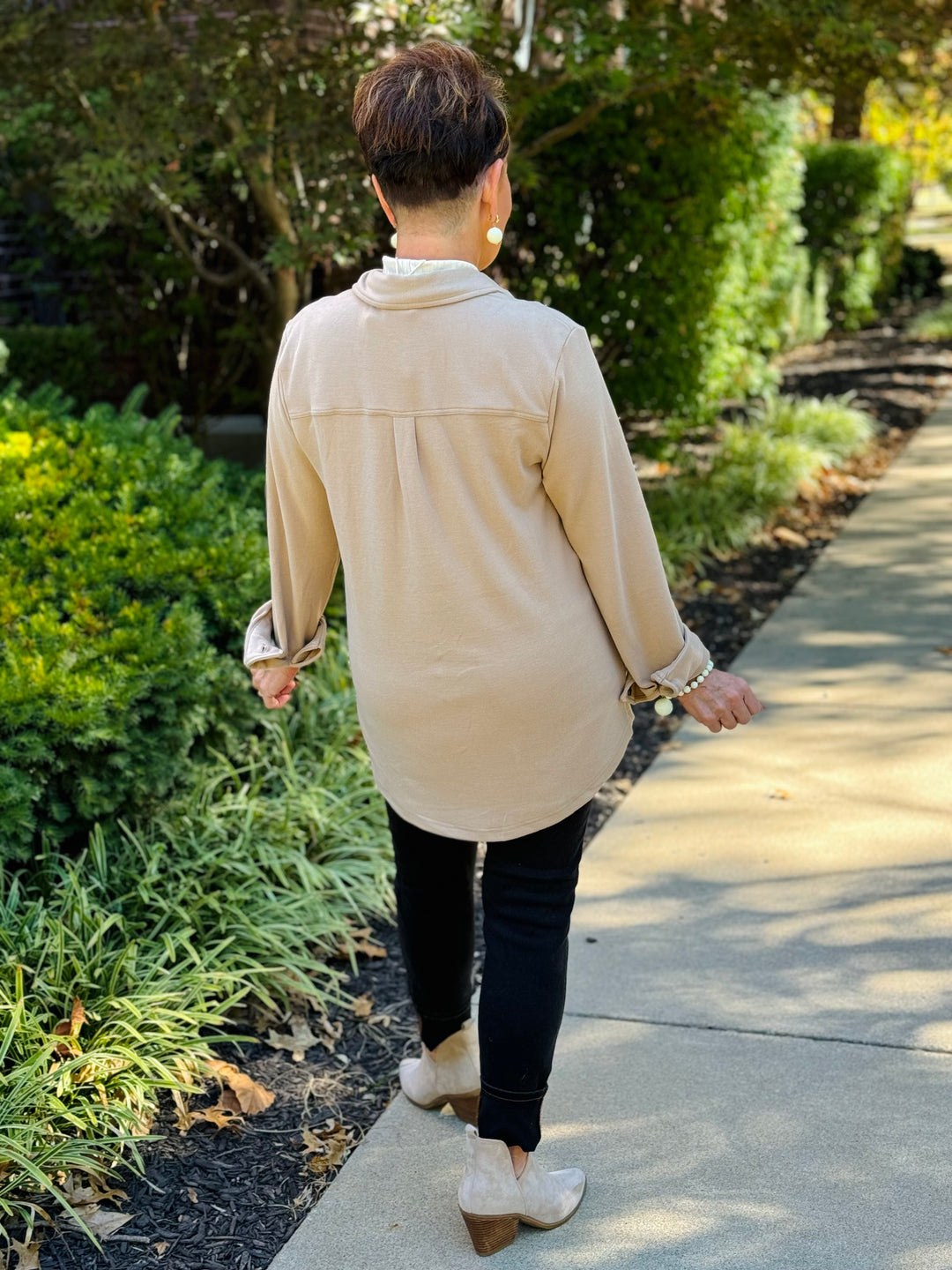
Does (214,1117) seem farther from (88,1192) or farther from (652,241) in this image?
(652,241)

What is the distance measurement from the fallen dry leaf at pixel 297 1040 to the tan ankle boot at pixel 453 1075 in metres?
0.39

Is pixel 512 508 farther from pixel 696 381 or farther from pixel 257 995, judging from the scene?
pixel 696 381

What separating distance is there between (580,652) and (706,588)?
4.21 m

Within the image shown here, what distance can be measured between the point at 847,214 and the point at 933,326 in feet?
5.03

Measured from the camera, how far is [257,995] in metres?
3.23

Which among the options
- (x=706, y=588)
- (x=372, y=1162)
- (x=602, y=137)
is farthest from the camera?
(x=602, y=137)

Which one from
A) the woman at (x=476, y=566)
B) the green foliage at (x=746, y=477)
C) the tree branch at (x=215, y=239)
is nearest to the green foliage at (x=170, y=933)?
the woman at (x=476, y=566)

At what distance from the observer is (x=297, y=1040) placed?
10.2 feet

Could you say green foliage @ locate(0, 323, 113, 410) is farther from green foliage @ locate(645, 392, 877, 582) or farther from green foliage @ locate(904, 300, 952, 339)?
green foliage @ locate(904, 300, 952, 339)

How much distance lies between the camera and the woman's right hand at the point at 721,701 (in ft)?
7.17

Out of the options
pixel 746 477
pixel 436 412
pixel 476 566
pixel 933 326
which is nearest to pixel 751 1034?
pixel 476 566

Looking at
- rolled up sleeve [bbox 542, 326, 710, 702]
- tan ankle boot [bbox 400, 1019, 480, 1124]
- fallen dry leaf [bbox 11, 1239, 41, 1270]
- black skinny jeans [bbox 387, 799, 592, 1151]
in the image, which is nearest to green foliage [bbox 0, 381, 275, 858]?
fallen dry leaf [bbox 11, 1239, 41, 1270]

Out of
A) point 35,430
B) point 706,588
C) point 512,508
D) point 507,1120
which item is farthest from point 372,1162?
point 706,588

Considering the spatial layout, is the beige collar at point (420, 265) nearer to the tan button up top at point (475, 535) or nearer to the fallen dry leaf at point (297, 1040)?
the tan button up top at point (475, 535)
